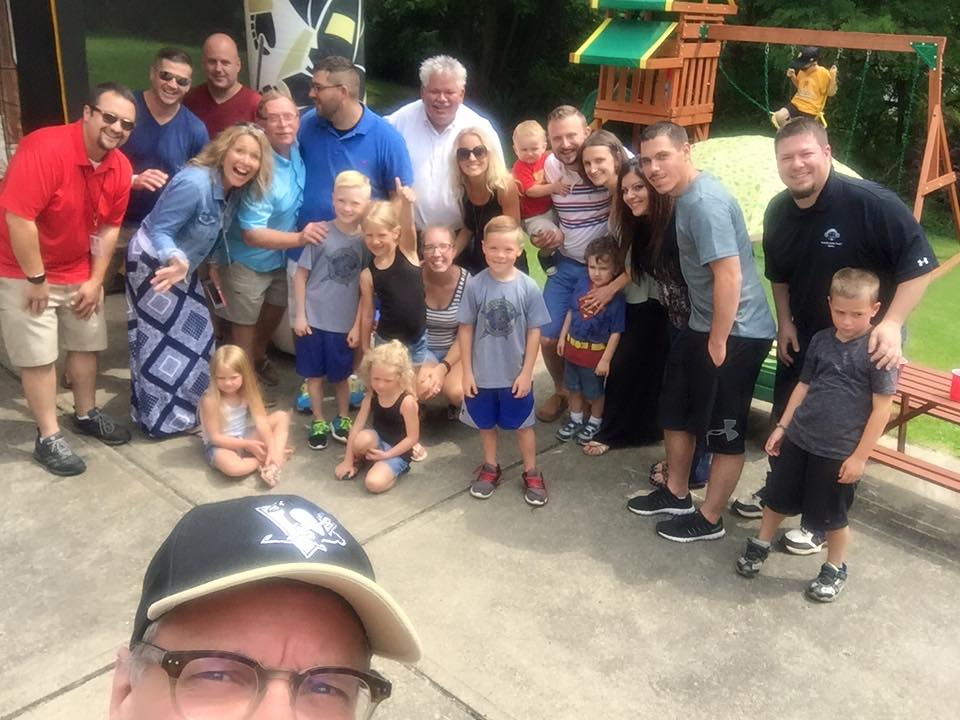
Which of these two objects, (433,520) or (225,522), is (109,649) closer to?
(433,520)

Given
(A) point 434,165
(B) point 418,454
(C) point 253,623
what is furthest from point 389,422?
(C) point 253,623

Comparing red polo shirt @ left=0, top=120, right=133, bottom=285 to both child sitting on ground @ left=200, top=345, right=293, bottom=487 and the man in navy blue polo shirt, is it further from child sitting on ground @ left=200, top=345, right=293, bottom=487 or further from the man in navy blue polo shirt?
the man in navy blue polo shirt

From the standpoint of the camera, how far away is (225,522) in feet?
4.06

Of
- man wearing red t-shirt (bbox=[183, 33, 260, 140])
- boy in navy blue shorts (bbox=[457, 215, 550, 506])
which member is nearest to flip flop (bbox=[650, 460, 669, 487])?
boy in navy blue shorts (bbox=[457, 215, 550, 506])

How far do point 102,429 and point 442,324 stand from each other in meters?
1.85

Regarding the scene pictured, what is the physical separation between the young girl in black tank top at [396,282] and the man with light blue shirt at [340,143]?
0.49 feet

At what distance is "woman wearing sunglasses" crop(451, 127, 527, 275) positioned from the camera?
4.38 meters

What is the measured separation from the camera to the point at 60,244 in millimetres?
4047

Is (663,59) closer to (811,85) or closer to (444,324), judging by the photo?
(444,324)

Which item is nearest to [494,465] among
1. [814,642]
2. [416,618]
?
[416,618]

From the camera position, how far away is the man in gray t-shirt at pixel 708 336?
3.38 m

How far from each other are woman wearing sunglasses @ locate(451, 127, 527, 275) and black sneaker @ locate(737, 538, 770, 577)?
2008 mm

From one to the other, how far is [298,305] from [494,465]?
1.34 m

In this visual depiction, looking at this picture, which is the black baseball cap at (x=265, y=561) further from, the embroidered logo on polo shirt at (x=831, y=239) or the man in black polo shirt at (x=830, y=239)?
the embroidered logo on polo shirt at (x=831, y=239)
